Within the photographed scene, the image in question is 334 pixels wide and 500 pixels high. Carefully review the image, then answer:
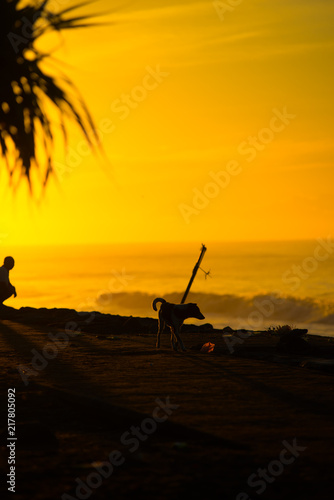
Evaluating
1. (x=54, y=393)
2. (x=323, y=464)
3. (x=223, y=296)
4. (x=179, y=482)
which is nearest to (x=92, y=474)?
(x=179, y=482)

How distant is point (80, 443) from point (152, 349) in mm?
7883

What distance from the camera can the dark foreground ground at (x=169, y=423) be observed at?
21.2 ft

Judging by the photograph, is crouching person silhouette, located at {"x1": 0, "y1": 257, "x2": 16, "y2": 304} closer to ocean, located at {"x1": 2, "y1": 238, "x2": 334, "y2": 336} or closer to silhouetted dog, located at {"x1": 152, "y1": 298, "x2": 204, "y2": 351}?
silhouetted dog, located at {"x1": 152, "y1": 298, "x2": 204, "y2": 351}

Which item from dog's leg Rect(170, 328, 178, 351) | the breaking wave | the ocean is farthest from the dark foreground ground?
the breaking wave

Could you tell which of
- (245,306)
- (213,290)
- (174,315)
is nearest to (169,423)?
(174,315)

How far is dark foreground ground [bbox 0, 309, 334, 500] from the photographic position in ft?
21.2

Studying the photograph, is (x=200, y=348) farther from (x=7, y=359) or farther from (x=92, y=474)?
(x=92, y=474)

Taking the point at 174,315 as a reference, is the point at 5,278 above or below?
above

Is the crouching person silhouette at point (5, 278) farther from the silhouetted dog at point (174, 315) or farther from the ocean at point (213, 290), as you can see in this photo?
the ocean at point (213, 290)

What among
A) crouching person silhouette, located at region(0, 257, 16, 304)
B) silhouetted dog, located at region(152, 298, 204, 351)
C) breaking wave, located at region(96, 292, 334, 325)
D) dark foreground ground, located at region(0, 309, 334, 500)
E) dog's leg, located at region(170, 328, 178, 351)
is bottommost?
dark foreground ground, located at region(0, 309, 334, 500)

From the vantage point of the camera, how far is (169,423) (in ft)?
27.1

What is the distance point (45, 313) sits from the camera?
2330 centimetres

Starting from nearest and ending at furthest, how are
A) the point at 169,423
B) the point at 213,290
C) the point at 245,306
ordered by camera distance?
the point at 169,423
the point at 245,306
the point at 213,290

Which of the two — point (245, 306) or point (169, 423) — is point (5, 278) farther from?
point (245, 306)
